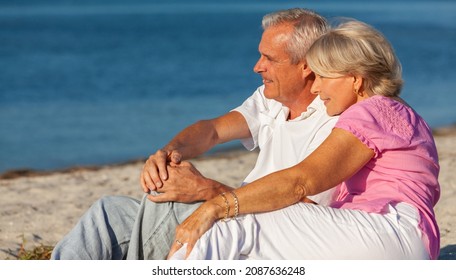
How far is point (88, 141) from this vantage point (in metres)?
12.0

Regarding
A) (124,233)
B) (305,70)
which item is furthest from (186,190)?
(305,70)

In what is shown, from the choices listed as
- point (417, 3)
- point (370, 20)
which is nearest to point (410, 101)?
point (370, 20)

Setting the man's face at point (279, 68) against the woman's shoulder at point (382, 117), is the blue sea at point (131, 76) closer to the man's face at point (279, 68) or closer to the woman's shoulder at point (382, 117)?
the man's face at point (279, 68)

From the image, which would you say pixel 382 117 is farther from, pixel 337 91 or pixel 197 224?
pixel 197 224

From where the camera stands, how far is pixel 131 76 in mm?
18781

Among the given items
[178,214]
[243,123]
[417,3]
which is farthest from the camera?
[417,3]

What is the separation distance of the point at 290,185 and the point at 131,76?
15.5 metres

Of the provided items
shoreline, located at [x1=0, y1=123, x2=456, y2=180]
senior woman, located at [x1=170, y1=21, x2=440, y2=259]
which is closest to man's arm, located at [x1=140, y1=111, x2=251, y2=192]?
senior woman, located at [x1=170, y1=21, x2=440, y2=259]

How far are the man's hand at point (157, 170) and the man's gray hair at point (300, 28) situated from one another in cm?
82

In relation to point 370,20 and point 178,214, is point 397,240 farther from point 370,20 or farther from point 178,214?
point 370,20

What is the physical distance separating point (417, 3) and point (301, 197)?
44.4 m

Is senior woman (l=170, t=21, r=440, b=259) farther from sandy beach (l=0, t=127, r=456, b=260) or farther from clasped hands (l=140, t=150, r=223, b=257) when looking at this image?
sandy beach (l=0, t=127, r=456, b=260)

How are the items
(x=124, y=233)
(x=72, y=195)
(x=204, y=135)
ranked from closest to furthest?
(x=124, y=233)
(x=204, y=135)
(x=72, y=195)

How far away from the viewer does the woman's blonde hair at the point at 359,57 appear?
12.1 ft
